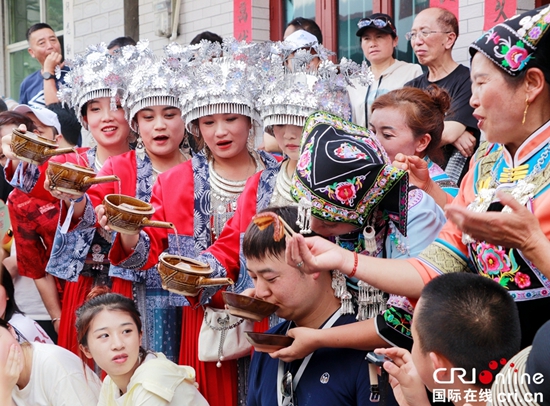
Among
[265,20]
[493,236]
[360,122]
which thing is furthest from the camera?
[265,20]

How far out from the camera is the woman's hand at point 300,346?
8.15ft

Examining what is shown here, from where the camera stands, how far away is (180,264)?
9.83 ft

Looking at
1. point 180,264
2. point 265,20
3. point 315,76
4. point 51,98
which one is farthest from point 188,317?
point 265,20

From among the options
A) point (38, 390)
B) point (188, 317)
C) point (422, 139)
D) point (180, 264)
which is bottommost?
point (38, 390)

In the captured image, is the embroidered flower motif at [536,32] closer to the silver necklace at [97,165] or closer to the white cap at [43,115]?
the silver necklace at [97,165]

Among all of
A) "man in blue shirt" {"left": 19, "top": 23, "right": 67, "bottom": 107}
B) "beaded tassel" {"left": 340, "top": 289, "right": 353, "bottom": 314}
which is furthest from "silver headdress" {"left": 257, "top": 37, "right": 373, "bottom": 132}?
"man in blue shirt" {"left": 19, "top": 23, "right": 67, "bottom": 107}

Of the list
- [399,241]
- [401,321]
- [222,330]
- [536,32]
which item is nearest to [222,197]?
[222,330]

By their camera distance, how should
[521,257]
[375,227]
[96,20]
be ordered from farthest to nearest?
[96,20], [375,227], [521,257]

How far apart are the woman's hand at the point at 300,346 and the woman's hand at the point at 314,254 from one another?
0.29 metres

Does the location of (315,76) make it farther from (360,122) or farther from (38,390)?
(38,390)

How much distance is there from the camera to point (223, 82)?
3.53 metres

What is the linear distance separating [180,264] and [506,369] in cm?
165

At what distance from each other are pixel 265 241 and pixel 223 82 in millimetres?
1091

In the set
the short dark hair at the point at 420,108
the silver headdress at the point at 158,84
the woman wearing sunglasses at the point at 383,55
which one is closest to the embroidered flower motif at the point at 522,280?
the short dark hair at the point at 420,108
